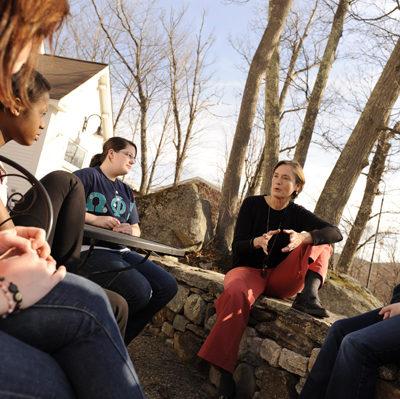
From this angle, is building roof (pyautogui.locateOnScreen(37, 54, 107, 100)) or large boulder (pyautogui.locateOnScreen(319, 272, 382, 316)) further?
building roof (pyautogui.locateOnScreen(37, 54, 107, 100))

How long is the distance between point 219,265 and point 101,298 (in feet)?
16.5

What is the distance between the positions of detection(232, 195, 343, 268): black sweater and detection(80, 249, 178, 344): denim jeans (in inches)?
25.7

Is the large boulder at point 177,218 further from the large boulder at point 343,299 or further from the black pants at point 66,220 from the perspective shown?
the black pants at point 66,220

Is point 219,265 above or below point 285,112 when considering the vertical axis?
below

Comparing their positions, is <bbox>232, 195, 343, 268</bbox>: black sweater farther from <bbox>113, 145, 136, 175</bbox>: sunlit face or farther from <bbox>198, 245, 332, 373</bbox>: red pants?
<bbox>113, 145, 136, 175</bbox>: sunlit face

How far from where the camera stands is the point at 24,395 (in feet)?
3.03

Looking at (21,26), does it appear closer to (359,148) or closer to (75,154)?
(359,148)

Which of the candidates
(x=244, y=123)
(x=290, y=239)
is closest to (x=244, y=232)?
(x=290, y=239)

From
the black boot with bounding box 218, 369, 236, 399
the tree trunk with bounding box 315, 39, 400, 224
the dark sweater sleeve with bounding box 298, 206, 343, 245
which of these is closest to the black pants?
the black boot with bounding box 218, 369, 236, 399

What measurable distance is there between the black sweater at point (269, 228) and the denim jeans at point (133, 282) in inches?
25.7

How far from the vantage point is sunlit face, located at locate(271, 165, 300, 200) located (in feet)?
11.7

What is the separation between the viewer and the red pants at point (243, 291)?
279cm

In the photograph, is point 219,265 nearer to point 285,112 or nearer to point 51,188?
point 51,188

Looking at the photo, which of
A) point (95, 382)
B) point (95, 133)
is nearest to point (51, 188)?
point (95, 382)
